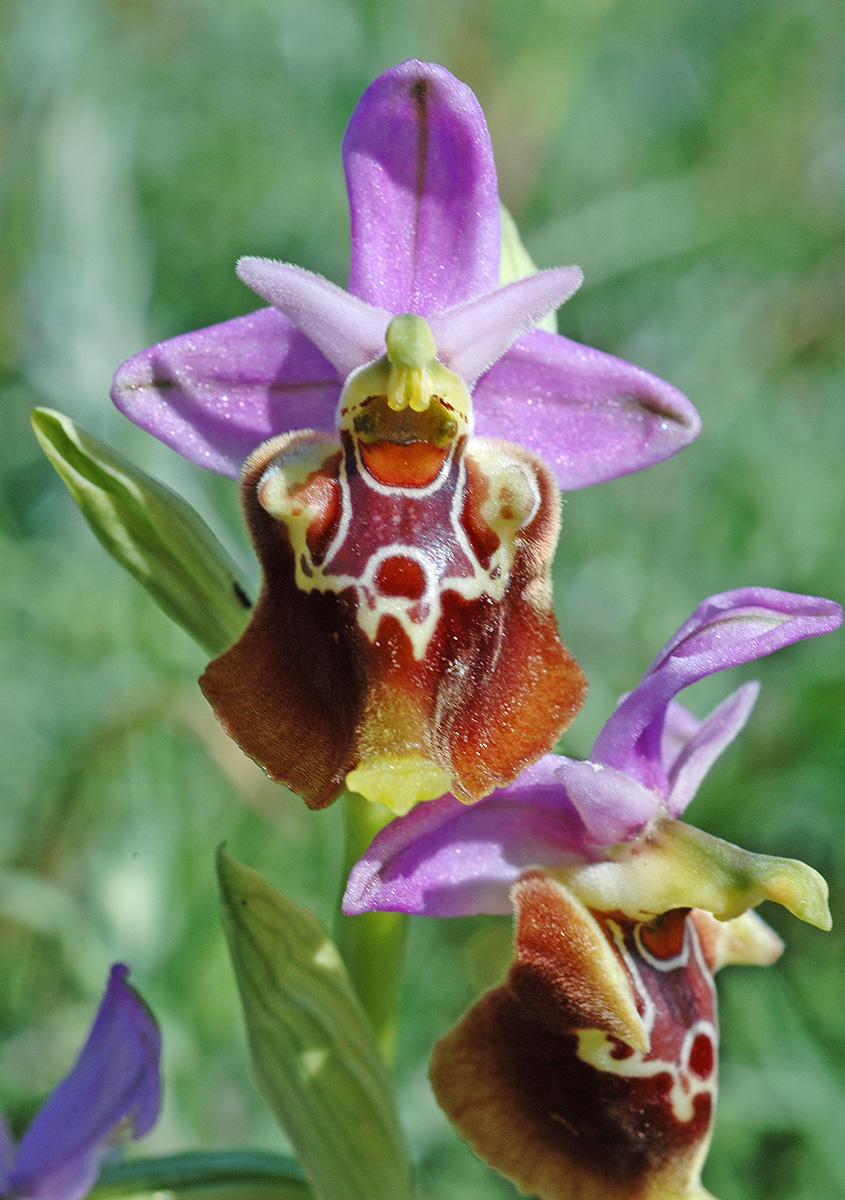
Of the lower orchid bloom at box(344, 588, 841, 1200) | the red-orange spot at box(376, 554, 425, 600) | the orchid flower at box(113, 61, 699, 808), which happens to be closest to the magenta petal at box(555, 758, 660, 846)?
the lower orchid bloom at box(344, 588, 841, 1200)

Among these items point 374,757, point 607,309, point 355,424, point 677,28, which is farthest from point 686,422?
point 677,28

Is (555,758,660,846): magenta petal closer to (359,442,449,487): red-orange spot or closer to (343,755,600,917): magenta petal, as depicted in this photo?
(343,755,600,917): magenta petal

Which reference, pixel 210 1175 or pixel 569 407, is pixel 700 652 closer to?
pixel 569 407

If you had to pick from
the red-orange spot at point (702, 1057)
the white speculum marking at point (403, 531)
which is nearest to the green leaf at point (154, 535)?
the white speculum marking at point (403, 531)

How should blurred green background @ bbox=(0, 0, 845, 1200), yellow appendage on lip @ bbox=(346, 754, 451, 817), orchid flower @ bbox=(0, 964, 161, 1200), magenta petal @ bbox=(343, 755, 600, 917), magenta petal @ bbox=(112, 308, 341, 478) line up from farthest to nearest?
1. blurred green background @ bbox=(0, 0, 845, 1200)
2. orchid flower @ bbox=(0, 964, 161, 1200)
3. magenta petal @ bbox=(112, 308, 341, 478)
4. magenta petal @ bbox=(343, 755, 600, 917)
5. yellow appendage on lip @ bbox=(346, 754, 451, 817)

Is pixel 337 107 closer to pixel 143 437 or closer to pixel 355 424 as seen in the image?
pixel 143 437

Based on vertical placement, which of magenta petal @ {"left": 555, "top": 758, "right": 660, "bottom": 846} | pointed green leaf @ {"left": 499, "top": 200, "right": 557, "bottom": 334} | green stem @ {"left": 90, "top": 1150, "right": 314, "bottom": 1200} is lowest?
green stem @ {"left": 90, "top": 1150, "right": 314, "bottom": 1200}

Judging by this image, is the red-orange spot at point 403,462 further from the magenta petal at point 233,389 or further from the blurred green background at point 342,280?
the blurred green background at point 342,280
